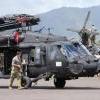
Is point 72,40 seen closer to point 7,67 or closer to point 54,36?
point 54,36

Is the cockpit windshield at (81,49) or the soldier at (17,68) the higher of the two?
the cockpit windshield at (81,49)

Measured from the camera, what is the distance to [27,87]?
27188 millimetres

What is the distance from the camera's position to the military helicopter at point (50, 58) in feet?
87.2

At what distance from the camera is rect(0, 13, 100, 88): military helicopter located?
26.6 metres

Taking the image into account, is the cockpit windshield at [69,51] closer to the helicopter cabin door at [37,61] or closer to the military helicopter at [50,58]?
the military helicopter at [50,58]

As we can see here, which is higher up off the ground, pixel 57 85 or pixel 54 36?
pixel 54 36

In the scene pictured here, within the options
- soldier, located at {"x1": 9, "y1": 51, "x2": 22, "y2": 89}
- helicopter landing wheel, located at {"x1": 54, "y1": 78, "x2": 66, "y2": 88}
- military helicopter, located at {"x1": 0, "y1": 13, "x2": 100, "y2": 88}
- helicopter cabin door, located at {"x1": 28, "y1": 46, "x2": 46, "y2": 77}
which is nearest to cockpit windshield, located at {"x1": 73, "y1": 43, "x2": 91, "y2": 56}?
military helicopter, located at {"x1": 0, "y1": 13, "x2": 100, "y2": 88}

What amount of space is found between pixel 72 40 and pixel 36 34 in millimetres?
1651

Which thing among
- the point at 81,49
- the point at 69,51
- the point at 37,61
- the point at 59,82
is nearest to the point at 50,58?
the point at 37,61

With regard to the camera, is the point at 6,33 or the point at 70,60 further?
the point at 6,33

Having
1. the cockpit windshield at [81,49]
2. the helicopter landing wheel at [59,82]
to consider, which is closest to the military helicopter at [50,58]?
the cockpit windshield at [81,49]

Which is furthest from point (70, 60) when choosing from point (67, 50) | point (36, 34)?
point (36, 34)

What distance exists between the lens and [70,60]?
87.4 ft

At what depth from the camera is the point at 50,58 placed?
2705 centimetres
